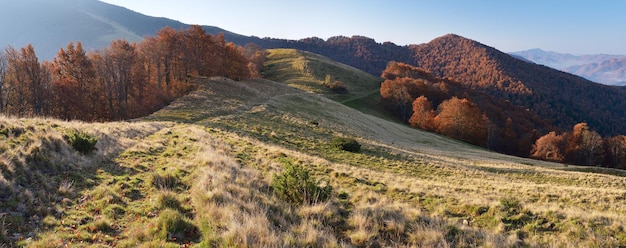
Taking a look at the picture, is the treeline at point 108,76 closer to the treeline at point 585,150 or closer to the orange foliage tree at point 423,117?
the orange foliage tree at point 423,117

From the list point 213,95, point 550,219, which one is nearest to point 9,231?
point 550,219

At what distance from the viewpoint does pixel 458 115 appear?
250ft

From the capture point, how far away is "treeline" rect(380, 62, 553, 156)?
77.3 metres

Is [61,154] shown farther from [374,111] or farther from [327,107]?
[374,111]

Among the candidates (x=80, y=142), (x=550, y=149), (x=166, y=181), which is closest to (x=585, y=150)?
(x=550, y=149)

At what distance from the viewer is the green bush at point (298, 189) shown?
32.7ft

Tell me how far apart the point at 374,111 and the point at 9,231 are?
277 ft

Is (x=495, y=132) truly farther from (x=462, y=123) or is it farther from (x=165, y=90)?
(x=165, y=90)

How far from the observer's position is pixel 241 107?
44531 millimetres

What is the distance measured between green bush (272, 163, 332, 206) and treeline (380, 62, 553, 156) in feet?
242

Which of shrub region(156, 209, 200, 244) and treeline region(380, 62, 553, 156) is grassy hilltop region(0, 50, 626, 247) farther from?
treeline region(380, 62, 553, 156)

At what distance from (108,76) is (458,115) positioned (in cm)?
7429

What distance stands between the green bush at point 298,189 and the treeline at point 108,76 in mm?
41522

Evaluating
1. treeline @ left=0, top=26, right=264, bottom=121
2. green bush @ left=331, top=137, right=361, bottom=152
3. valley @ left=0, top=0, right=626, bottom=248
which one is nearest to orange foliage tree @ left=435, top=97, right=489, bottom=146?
valley @ left=0, top=0, right=626, bottom=248
